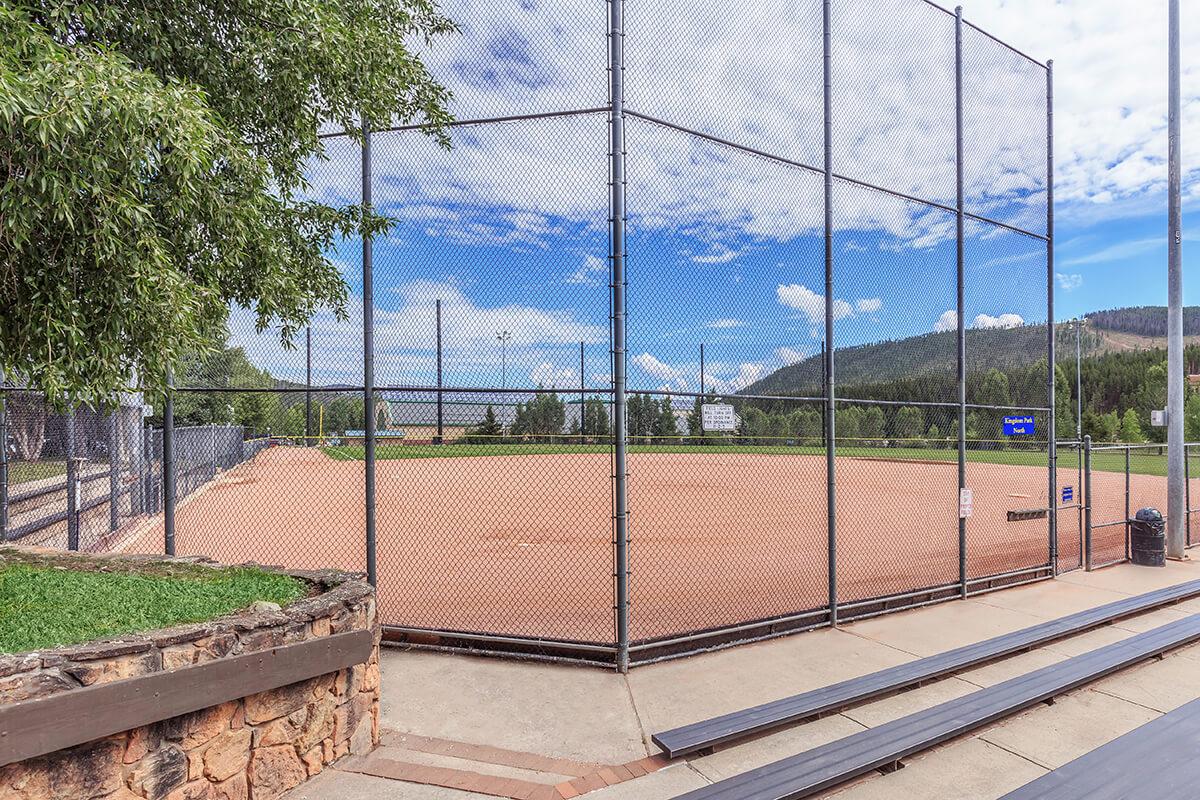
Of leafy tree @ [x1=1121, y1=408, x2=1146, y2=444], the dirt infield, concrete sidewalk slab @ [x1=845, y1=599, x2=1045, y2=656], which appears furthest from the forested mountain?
concrete sidewalk slab @ [x1=845, y1=599, x2=1045, y2=656]

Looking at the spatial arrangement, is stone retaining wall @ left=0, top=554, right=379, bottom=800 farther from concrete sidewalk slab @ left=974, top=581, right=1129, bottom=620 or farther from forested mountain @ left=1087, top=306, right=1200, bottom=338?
forested mountain @ left=1087, top=306, right=1200, bottom=338

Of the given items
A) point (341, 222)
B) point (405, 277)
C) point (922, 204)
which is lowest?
point (405, 277)

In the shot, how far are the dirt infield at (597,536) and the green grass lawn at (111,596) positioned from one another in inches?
87.5

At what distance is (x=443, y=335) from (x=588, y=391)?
1.40 meters

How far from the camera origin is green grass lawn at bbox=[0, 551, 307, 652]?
3021 millimetres

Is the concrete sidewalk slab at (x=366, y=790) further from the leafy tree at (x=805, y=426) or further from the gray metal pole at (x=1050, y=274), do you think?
the gray metal pole at (x=1050, y=274)

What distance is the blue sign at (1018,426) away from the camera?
788 cm

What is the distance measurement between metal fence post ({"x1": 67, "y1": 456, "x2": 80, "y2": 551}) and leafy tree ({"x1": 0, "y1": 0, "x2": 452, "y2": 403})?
4.59 meters

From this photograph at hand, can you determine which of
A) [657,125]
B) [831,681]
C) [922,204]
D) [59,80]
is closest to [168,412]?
[59,80]

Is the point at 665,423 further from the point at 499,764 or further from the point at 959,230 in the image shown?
the point at 499,764

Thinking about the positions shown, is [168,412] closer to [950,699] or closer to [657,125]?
[657,125]

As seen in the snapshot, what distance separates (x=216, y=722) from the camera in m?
3.03

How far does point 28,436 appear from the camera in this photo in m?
7.31

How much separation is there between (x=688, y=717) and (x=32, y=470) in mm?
8100
